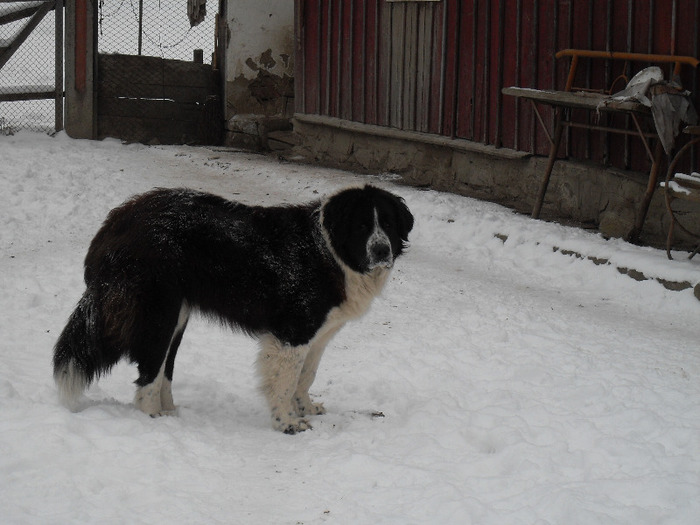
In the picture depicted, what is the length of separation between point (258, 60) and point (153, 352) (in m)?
11.8

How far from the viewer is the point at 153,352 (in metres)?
5.03

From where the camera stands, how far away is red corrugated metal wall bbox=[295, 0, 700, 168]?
30.6 feet

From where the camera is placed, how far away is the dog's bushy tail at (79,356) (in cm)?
494

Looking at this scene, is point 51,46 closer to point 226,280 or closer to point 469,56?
point 469,56

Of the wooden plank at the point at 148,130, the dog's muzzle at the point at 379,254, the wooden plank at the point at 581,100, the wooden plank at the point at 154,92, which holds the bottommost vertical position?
the dog's muzzle at the point at 379,254

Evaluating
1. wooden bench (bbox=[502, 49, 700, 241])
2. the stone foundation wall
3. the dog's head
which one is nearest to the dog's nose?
the dog's head

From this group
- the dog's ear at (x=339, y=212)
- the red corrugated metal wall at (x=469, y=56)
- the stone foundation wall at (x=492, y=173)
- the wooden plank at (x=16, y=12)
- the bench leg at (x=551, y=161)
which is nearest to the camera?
the dog's ear at (x=339, y=212)

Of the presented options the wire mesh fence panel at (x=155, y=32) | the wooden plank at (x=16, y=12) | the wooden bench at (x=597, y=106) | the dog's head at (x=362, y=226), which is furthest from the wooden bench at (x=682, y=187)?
the wire mesh fence panel at (x=155, y=32)

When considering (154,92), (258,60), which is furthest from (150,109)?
(258,60)

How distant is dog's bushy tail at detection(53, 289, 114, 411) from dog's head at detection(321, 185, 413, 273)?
4.57ft

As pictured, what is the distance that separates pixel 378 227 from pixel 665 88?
421 centimetres

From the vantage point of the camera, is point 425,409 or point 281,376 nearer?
point 281,376

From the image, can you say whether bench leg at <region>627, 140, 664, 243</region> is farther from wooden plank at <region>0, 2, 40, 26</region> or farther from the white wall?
wooden plank at <region>0, 2, 40, 26</region>

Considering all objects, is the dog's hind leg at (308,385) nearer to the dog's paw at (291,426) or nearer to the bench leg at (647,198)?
the dog's paw at (291,426)
